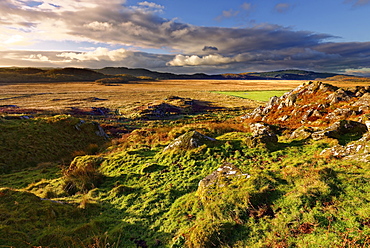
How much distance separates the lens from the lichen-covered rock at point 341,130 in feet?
45.8

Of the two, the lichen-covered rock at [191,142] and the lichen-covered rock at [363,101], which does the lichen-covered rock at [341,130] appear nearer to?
the lichen-covered rock at [191,142]

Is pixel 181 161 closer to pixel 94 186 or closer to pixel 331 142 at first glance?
pixel 94 186

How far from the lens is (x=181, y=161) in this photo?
566 inches

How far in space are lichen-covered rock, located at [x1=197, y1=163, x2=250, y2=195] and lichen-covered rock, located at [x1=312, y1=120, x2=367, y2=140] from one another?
26.2ft

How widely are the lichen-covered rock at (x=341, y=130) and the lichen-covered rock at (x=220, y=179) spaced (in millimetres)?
7976

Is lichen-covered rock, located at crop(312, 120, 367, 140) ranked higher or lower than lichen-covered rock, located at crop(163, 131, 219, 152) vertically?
higher

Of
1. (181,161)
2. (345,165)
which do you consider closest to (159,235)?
(181,161)

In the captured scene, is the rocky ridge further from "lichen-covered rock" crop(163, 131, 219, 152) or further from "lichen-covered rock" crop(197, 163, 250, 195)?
"lichen-covered rock" crop(197, 163, 250, 195)

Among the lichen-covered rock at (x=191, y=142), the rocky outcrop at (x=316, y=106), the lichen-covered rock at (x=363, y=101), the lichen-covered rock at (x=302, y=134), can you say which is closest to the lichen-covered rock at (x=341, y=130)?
the lichen-covered rock at (x=302, y=134)

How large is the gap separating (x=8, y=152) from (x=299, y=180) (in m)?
26.2

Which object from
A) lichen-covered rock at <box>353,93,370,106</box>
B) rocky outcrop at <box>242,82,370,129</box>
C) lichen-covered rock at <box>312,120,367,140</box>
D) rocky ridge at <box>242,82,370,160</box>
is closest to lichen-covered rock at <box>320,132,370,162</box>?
rocky ridge at <box>242,82,370,160</box>

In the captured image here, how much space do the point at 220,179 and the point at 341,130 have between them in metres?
11.0

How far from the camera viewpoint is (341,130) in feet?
47.0

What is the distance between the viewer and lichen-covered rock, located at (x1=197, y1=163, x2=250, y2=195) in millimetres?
10180
